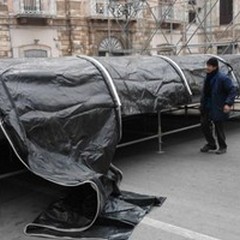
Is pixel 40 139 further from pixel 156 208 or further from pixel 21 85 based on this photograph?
pixel 156 208

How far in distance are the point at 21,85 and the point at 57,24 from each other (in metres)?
20.0

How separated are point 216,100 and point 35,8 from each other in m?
18.7

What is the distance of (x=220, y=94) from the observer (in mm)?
7332

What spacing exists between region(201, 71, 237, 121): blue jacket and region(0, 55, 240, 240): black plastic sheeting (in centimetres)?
108

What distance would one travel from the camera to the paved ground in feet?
15.0

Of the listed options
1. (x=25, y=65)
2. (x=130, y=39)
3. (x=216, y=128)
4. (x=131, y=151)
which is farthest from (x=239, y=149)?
(x=130, y=39)

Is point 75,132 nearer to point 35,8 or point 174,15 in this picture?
point 35,8

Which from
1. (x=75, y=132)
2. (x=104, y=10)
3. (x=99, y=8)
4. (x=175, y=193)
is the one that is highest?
(x=99, y=8)

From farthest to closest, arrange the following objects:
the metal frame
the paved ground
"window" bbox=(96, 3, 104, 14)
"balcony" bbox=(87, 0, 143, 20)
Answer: "window" bbox=(96, 3, 104, 14) < "balcony" bbox=(87, 0, 143, 20) < the metal frame < the paved ground

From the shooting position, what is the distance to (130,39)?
89.7ft

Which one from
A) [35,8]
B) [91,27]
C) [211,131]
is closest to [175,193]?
[211,131]

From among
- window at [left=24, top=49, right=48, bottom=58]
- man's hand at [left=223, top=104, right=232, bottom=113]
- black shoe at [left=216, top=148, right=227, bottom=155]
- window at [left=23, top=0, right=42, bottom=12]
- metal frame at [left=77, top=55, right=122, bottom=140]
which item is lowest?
black shoe at [left=216, top=148, right=227, bottom=155]

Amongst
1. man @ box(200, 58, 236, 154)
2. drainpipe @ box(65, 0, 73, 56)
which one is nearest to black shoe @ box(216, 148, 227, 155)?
man @ box(200, 58, 236, 154)

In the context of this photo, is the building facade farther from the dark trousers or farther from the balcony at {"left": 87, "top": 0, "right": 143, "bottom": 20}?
the dark trousers
